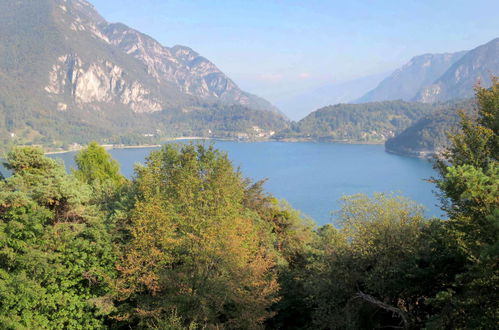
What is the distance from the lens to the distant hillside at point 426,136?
159700 millimetres

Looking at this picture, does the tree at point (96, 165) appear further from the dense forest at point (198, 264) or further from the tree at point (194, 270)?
the tree at point (194, 270)

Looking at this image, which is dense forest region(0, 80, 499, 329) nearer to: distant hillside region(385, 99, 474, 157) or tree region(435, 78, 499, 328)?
tree region(435, 78, 499, 328)

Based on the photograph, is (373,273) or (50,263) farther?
(50,263)

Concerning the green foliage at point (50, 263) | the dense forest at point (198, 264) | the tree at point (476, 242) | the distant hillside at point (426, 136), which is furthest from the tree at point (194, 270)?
the distant hillside at point (426, 136)

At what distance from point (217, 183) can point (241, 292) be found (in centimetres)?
693

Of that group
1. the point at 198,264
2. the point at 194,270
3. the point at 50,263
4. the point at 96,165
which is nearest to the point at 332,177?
the point at 96,165

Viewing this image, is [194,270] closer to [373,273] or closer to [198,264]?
[198,264]

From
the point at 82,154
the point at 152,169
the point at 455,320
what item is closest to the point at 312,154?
the point at 82,154

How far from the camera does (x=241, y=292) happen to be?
43.4 feet

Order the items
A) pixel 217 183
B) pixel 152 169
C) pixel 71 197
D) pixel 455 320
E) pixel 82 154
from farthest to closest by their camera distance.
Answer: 1. pixel 82 154
2. pixel 152 169
3. pixel 217 183
4. pixel 71 197
5. pixel 455 320

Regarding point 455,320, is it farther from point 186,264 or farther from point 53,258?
point 53,258

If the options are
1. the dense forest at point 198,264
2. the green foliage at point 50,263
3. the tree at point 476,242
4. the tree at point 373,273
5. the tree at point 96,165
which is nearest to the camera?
the tree at point 476,242

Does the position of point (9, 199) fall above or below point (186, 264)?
above

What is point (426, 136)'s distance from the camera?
550ft
